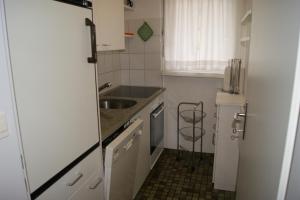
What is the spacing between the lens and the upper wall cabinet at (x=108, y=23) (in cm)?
176

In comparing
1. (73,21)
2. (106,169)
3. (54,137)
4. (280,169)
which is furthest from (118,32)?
(280,169)

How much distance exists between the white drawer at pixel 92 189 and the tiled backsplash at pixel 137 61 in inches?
57.6

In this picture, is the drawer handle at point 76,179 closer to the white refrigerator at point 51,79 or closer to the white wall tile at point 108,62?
the white refrigerator at point 51,79

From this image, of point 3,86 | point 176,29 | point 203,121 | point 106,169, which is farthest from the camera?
point 203,121

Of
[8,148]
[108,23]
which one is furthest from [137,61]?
[8,148]

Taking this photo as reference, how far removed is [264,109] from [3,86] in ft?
2.77

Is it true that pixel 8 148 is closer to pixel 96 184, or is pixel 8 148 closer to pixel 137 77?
pixel 96 184

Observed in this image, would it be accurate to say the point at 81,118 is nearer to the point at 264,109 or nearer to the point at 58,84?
the point at 58,84

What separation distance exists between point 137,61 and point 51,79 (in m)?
2.05

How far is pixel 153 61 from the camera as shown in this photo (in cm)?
285

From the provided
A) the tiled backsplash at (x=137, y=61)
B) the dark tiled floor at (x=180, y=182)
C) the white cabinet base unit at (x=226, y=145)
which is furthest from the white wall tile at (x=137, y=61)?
the dark tiled floor at (x=180, y=182)

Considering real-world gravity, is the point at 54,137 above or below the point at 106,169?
above

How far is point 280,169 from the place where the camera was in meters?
0.55

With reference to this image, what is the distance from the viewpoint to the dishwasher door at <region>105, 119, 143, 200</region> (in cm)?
142
